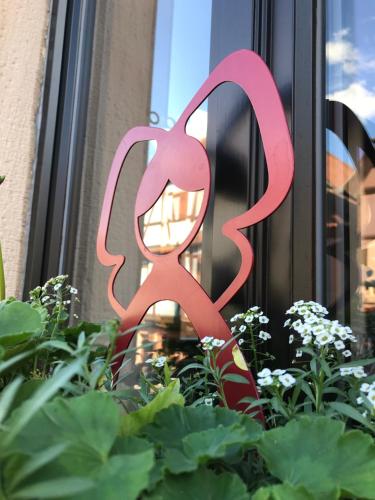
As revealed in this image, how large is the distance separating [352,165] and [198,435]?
686 mm

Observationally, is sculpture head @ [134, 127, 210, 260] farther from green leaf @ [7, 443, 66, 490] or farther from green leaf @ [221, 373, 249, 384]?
green leaf @ [7, 443, 66, 490]

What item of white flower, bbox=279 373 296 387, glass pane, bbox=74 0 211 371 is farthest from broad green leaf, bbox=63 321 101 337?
glass pane, bbox=74 0 211 371

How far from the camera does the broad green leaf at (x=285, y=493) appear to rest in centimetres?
26

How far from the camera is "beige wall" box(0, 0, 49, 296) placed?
129 centimetres

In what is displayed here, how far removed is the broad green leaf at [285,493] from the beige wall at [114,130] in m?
1.01

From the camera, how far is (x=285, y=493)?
27 centimetres

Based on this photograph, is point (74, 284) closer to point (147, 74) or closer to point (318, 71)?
point (147, 74)

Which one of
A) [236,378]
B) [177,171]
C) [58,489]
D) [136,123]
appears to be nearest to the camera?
[58,489]

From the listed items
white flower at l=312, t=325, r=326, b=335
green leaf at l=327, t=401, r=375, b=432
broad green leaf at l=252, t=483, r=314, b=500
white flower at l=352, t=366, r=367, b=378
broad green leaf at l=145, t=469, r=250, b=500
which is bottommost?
broad green leaf at l=145, t=469, r=250, b=500

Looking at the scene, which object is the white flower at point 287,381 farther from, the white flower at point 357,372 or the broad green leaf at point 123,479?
the broad green leaf at point 123,479

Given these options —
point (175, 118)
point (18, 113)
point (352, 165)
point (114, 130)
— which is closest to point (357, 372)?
point (352, 165)

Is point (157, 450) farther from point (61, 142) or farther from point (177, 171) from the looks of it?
point (61, 142)

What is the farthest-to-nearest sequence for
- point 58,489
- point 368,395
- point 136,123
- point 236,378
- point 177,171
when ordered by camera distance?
point 136,123, point 177,171, point 236,378, point 368,395, point 58,489

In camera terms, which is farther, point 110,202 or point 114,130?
point 114,130
